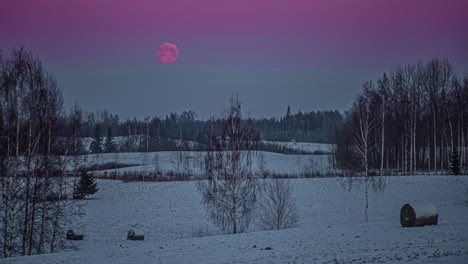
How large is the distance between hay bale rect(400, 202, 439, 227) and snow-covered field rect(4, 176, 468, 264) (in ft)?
1.17

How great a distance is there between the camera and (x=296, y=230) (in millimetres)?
17594

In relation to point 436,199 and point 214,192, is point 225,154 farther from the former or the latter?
point 436,199

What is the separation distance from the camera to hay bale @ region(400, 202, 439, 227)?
15.9 metres

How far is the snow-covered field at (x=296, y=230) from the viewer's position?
457 inches

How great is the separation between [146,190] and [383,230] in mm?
28385

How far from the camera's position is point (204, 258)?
12.0m

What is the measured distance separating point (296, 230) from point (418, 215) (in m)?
5.47

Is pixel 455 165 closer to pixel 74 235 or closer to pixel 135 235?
pixel 135 235

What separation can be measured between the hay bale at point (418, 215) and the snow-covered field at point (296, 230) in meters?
0.36

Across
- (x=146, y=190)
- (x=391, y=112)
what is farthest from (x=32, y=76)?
(x=391, y=112)

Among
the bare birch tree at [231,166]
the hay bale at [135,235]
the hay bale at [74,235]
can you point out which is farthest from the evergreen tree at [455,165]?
the hay bale at [74,235]

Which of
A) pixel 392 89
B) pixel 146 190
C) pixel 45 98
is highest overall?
pixel 392 89

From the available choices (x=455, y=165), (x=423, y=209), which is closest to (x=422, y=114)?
(x=455, y=165)

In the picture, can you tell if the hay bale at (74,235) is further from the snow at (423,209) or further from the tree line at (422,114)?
the tree line at (422,114)
